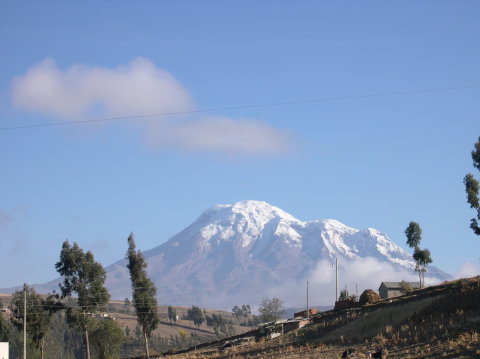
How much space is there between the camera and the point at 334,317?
97.4 metres

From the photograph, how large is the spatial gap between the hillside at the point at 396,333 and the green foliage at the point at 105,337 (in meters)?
33.2

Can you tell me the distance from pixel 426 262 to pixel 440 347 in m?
87.6

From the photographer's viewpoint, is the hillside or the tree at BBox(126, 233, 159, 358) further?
the tree at BBox(126, 233, 159, 358)

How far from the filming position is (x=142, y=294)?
368ft

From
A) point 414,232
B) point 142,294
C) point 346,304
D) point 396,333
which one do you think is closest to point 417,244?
point 414,232

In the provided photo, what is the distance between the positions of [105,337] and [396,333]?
63.6 meters

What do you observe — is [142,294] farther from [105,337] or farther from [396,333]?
[396,333]

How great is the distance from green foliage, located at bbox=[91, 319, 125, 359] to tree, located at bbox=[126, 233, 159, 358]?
33.3ft

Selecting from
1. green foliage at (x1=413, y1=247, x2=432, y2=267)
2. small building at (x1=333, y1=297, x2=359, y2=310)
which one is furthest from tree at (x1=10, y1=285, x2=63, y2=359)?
green foliage at (x1=413, y1=247, x2=432, y2=267)

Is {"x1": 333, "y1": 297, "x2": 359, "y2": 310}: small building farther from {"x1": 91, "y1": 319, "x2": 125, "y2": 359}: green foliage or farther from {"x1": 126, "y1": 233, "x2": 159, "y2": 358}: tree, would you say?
{"x1": 91, "y1": 319, "x2": 125, "y2": 359}: green foliage

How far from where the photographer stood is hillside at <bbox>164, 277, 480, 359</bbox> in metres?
58.0

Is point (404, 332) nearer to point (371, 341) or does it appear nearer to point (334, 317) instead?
point (371, 341)

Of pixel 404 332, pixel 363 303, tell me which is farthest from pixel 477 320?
pixel 363 303

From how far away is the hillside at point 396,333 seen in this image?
57969 millimetres
